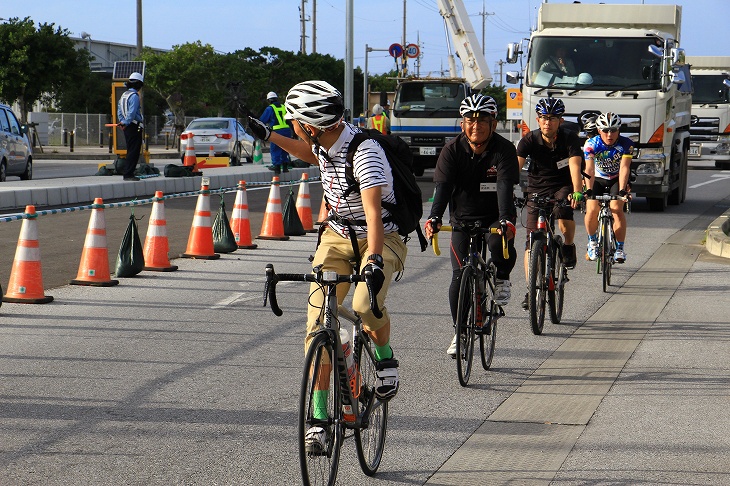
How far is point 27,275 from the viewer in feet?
33.2

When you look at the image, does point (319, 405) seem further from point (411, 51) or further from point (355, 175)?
point (411, 51)

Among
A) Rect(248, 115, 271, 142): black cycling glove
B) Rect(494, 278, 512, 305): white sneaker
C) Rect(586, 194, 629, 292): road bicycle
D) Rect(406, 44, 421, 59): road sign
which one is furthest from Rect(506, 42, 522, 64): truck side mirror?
Rect(406, 44, 421, 59): road sign

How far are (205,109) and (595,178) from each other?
2281 inches

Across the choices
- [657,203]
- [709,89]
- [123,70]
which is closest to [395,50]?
[709,89]

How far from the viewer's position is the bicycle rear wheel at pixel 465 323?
278 inches

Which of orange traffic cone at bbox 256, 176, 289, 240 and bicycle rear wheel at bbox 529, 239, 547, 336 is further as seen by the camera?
orange traffic cone at bbox 256, 176, 289, 240

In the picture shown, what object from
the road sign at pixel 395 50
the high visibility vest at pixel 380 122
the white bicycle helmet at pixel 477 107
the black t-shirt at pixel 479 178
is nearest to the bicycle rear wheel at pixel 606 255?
the black t-shirt at pixel 479 178

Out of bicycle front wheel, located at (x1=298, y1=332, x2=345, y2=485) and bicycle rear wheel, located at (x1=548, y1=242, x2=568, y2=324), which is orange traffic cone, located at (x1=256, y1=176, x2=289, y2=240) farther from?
bicycle front wheel, located at (x1=298, y1=332, x2=345, y2=485)

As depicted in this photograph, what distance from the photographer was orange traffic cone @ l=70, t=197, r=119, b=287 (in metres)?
11.2

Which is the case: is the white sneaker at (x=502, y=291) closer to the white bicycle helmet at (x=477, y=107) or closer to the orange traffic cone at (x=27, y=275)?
the white bicycle helmet at (x=477, y=107)

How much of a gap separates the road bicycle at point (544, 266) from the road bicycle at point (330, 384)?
4099 mm

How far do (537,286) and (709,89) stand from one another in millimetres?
27867

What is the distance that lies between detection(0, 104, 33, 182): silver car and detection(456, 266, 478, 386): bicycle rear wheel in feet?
64.3

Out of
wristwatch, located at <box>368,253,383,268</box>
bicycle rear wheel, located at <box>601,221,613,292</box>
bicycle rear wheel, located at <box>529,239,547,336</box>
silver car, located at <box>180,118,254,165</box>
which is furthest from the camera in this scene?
silver car, located at <box>180,118,254,165</box>
